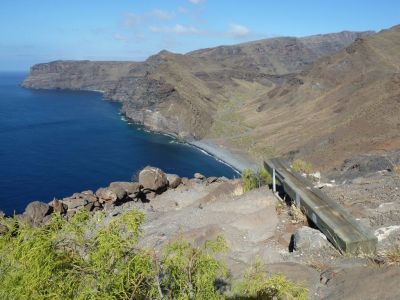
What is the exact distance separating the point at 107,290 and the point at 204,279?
5.49 feet

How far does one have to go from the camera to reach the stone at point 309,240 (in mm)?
13141

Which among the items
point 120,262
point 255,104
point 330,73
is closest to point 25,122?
point 255,104

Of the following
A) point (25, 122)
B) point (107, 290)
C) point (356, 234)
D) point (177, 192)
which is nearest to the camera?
point (107, 290)

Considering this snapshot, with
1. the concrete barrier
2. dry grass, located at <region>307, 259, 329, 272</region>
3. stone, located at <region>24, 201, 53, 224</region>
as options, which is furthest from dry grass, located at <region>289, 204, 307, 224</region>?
stone, located at <region>24, 201, 53, 224</region>

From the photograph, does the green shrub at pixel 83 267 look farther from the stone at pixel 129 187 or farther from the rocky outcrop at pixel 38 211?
the stone at pixel 129 187

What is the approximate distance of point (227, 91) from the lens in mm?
154750

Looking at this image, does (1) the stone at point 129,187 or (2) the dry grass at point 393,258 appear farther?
(1) the stone at point 129,187

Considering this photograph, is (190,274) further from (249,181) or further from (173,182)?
(173,182)

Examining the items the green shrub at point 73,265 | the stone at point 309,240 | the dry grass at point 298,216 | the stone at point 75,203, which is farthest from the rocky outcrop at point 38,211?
the green shrub at point 73,265

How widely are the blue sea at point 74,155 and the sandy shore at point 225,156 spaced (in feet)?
5.59

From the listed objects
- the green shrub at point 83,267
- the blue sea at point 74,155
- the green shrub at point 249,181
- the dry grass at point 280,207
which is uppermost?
the green shrub at point 83,267

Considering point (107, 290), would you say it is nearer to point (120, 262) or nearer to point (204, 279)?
point (120, 262)

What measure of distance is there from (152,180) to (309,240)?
17461mm

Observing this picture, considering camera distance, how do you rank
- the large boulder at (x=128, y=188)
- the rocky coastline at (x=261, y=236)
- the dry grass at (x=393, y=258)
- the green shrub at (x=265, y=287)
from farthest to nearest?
the large boulder at (x=128, y=188) → the rocky coastline at (x=261, y=236) → the dry grass at (x=393, y=258) → the green shrub at (x=265, y=287)
